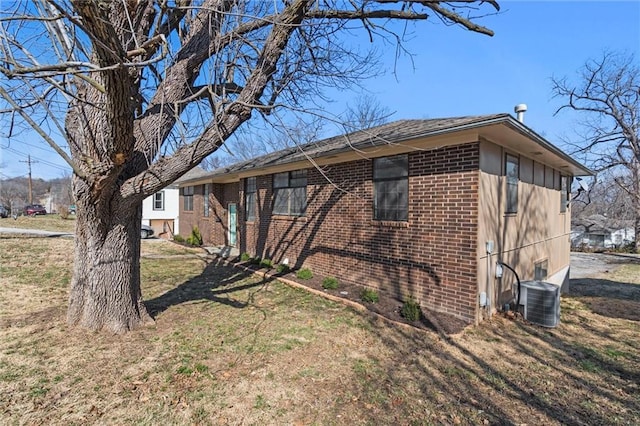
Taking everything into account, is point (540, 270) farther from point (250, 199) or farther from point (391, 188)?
point (250, 199)

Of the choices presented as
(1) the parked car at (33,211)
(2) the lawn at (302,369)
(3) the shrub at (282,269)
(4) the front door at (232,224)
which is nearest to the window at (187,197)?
(4) the front door at (232,224)

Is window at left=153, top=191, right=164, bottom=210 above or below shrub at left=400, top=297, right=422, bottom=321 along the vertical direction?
above

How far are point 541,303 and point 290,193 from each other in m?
6.77

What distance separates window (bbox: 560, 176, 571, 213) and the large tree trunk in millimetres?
11879

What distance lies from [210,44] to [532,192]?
7.65 m

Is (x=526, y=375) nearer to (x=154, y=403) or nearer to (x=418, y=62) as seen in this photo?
(x=154, y=403)

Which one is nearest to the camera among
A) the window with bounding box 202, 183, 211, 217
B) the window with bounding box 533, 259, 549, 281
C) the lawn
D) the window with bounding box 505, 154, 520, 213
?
the lawn

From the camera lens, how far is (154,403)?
3.22 m

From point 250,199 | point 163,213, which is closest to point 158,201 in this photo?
point 163,213

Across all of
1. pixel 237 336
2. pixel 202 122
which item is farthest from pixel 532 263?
pixel 202 122

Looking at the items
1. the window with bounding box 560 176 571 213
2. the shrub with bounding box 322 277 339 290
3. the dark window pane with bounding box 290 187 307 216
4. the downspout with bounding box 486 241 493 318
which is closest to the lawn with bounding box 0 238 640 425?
the downspout with bounding box 486 241 493 318

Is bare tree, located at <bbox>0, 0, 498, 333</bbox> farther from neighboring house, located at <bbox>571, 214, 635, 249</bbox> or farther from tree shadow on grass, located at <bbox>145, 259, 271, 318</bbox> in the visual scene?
neighboring house, located at <bbox>571, 214, 635, 249</bbox>

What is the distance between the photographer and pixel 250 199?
1247 centimetres

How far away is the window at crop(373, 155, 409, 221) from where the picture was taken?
6.66 meters
